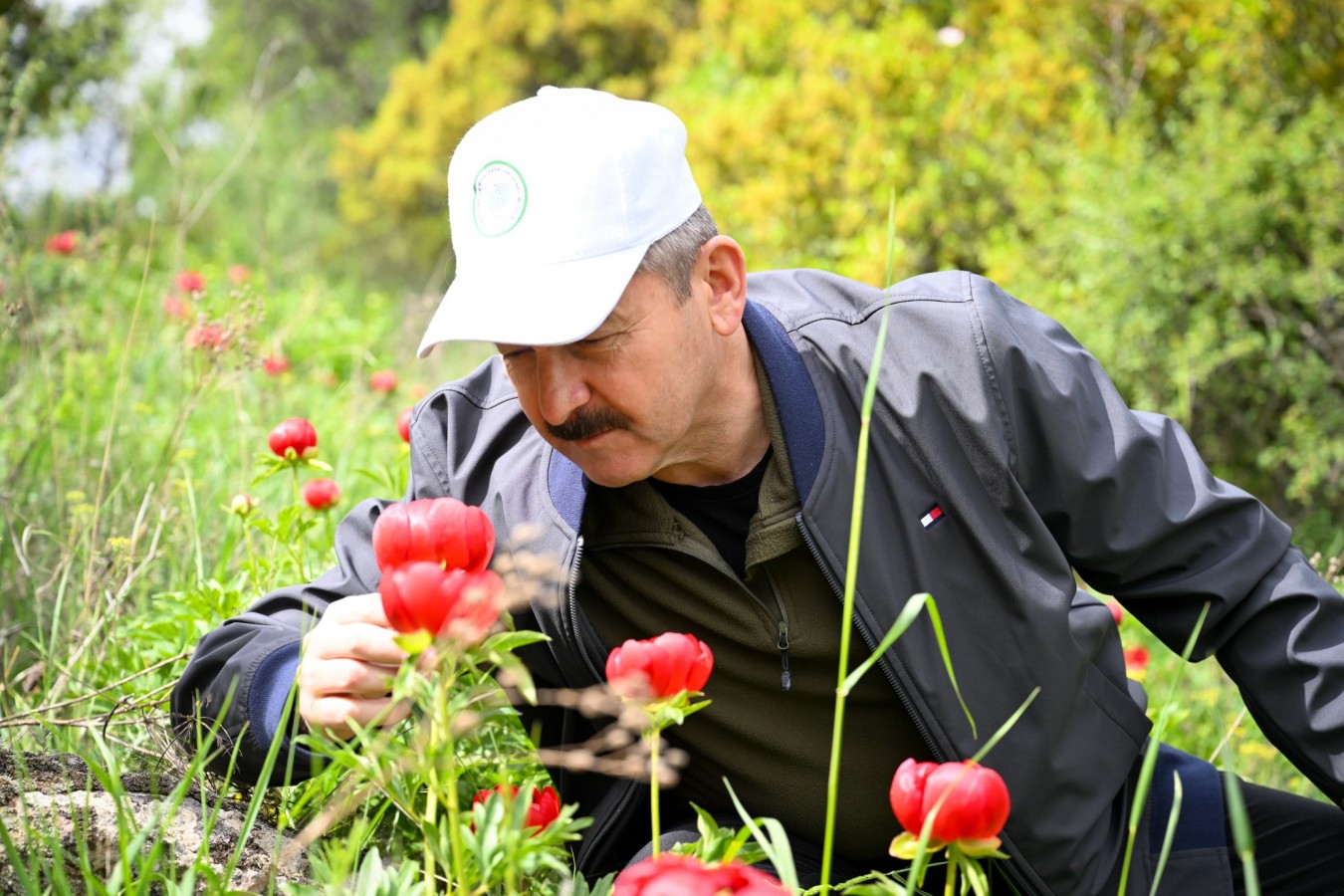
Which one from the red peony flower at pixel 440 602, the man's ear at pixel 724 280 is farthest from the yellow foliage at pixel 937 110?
the red peony flower at pixel 440 602

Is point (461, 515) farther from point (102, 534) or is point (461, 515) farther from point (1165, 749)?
point (102, 534)

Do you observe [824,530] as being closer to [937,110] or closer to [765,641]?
[765,641]

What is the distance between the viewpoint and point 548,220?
152 cm

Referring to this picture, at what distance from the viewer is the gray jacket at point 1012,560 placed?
169 cm

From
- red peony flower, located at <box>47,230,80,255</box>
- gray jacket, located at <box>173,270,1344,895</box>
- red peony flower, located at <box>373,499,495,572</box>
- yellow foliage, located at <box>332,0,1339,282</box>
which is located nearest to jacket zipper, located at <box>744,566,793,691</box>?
gray jacket, located at <box>173,270,1344,895</box>

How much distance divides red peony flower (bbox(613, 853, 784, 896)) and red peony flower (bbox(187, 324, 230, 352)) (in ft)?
5.76

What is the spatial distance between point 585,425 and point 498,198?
30cm

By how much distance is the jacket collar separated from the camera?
1736 mm

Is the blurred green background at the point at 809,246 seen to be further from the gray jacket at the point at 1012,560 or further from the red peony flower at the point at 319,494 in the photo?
the gray jacket at the point at 1012,560

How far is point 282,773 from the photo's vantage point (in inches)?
67.2

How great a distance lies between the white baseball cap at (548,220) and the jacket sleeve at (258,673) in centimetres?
46

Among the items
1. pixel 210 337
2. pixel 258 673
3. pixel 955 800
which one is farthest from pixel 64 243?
pixel 955 800

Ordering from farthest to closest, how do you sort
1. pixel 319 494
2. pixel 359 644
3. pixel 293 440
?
pixel 319 494 → pixel 293 440 → pixel 359 644

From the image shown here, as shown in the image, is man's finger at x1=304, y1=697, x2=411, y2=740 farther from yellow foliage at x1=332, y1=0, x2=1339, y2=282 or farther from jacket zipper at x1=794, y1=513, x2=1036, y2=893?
yellow foliage at x1=332, y1=0, x2=1339, y2=282
